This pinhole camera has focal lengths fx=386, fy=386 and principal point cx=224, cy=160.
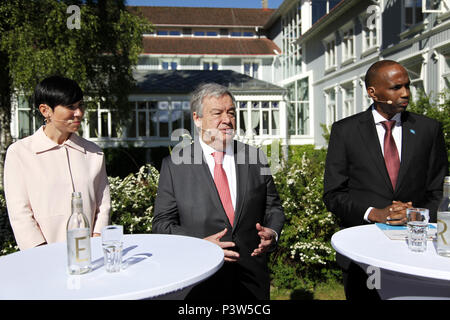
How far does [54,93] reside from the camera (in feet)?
8.27

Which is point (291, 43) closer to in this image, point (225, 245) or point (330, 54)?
point (330, 54)

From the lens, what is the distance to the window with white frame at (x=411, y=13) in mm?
12750

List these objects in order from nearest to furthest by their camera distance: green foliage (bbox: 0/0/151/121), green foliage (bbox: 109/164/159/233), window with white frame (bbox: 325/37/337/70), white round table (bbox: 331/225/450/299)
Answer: white round table (bbox: 331/225/450/299), green foliage (bbox: 109/164/159/233), green foliage (bbox: 0/0/151/121), window with white frame (bbox: 325/37/337/70)

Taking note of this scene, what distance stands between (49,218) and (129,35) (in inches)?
425

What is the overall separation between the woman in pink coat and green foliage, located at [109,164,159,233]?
1.77 meters

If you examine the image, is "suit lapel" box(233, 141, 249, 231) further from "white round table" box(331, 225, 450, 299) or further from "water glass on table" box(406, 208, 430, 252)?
"water glass on table" box(406, 208, 430, 252)

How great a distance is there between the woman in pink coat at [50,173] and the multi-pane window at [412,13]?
13.2m

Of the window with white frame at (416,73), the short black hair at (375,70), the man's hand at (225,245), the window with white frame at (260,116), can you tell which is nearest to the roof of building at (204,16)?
the window with white frame at (260,116)

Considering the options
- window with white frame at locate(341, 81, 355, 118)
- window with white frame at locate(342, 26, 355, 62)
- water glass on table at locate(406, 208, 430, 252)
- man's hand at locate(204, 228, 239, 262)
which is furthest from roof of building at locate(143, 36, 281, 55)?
water glass on table at locate(406, 208, 430, 252)

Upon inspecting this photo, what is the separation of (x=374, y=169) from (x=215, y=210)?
3.59ft

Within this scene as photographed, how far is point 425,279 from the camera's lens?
1664 millimetres

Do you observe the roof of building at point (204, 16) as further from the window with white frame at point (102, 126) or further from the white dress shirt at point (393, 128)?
the white dress shirt at point (393, 128)

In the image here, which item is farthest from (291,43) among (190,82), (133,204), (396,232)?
(396,232)

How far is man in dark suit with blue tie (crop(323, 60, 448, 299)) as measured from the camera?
2531 millimetres
